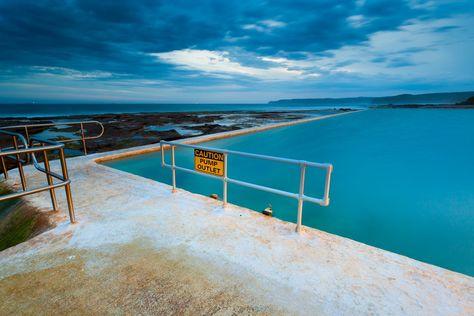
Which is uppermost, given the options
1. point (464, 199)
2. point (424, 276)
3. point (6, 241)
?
point (424, 276)

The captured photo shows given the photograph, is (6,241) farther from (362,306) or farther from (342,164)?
(342,164)

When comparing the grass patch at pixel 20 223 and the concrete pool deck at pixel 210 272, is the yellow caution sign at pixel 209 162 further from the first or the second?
the grass patch at pixel 20 223

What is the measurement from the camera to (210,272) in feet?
8.34

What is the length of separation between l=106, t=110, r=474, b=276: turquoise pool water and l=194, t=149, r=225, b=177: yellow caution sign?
299cm

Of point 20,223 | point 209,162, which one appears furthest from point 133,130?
point 209,162

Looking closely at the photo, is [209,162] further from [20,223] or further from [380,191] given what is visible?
[380,191]

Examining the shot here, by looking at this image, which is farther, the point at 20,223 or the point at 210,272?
the point at 20,223

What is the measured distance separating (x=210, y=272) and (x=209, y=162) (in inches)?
69.8

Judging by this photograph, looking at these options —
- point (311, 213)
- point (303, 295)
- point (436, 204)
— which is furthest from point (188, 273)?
point (436, 204)

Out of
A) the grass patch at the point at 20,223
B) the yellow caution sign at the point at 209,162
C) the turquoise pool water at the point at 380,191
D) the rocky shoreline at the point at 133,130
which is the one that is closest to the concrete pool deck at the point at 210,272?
the grass patch at the point at 20,223

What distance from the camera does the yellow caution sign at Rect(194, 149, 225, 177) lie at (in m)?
3.80

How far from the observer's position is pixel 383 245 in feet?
17.2

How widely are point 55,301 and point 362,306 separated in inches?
106

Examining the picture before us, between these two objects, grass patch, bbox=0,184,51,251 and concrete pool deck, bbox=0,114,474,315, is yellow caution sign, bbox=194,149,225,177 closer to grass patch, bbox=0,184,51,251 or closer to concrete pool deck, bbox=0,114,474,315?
concrete pool deck, bbox=0,114,474,315
